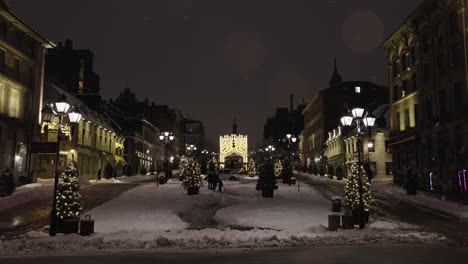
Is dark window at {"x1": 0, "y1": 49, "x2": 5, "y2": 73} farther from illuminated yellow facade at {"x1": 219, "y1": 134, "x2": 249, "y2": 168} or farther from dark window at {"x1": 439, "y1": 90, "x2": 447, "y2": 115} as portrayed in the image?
illuminated yellow facade at {"x1": 219, "y1": 134, "x2": 249, "y2": 168}

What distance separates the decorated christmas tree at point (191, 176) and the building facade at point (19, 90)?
15.5m

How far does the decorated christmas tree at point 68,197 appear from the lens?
15.4 m

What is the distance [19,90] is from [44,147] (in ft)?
17.1

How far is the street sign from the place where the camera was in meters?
37.7

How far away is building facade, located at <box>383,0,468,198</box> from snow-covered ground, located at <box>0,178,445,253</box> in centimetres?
1575

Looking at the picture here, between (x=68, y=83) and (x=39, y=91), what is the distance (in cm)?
2222

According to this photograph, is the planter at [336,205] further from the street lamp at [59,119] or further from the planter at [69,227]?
the street lamp at [59,119]

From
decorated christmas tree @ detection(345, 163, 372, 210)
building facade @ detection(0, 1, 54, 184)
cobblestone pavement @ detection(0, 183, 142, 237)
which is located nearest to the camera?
cobblestone pavement @ detection(0, 183, 142, 237)

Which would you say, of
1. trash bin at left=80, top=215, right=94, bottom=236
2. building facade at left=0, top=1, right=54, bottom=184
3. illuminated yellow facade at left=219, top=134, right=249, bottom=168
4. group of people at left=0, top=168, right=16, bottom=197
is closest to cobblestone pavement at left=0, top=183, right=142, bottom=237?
group of people at left=0, top=168, right=16, bottom=197

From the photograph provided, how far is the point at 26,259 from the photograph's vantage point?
38.1ft

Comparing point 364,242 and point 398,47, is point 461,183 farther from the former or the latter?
point 364,242

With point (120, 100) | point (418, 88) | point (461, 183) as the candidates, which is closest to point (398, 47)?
point (418, 88)

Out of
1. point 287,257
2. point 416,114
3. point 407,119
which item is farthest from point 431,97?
point 287,257

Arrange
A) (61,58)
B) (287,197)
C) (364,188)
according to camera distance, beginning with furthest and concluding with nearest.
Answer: (61,58)
(287,197)
(364,188)
